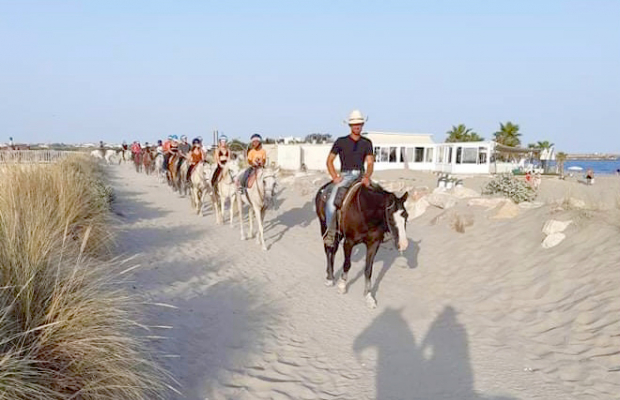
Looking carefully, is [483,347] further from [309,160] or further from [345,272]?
[309,160]

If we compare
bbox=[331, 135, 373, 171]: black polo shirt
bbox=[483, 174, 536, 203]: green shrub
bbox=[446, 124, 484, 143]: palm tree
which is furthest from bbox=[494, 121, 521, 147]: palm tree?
bbox=[331, 135, 373, 171]: black polo shirt

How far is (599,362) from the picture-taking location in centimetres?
504

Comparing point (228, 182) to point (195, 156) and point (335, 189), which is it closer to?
point (195, 156)

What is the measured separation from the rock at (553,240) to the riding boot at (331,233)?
4.31m

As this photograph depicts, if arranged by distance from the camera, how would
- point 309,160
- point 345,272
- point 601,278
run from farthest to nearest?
point 309,160, point 345,272, point 601,278

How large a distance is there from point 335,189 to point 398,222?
1.39m

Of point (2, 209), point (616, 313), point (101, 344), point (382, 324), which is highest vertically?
point (2, 209)

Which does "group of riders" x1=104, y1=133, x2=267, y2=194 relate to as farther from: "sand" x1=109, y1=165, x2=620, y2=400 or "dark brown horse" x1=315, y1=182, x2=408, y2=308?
"dark brown horse" x1=315, y1=182, x2=408, y2=308

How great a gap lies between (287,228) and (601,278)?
8727mm

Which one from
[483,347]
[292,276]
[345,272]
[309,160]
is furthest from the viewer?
[309,160]

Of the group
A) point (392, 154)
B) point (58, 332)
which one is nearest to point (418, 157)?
point (392, 154)

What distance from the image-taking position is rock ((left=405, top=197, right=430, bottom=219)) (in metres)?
15.0

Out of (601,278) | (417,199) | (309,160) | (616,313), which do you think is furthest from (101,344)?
(309,160)

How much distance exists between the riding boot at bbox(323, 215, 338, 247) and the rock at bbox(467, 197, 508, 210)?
6.69m
